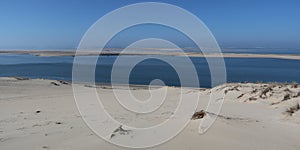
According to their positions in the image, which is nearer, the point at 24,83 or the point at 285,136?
the point at 285,136

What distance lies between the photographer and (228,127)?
23.6 ft

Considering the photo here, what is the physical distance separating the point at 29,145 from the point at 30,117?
3.62 m

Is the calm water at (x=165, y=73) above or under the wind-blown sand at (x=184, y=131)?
under

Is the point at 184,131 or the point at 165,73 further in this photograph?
the point at 165,73

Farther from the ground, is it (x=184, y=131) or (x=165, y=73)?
(x=184, y=131)

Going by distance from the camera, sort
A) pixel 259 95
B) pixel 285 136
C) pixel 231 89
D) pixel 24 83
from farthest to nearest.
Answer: pixel 24 83 → pixel 231 89 → pixel 259 95 → pixel 285 136

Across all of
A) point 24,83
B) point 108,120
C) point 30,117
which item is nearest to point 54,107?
point 30,117

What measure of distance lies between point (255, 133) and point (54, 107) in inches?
307

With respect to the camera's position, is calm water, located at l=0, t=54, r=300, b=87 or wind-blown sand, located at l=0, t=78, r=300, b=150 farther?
calm water, located at l=0, t=54, r=300, b=87

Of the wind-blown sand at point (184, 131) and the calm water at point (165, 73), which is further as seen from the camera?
the calm water at point (165, 73)

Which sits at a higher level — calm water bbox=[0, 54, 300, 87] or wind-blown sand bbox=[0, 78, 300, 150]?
wind-blown sand bbox=[0, 78, 300, 150]

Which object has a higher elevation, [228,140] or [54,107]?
[228,140]

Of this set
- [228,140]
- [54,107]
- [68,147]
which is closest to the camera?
[68,147]

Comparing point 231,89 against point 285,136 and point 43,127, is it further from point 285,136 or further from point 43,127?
point 43,127
